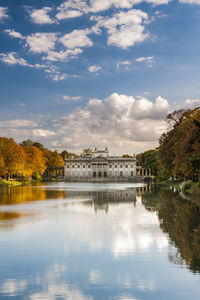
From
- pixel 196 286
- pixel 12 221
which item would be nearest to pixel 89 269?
pixel 196 286

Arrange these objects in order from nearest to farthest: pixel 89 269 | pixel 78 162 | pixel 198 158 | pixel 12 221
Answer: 1. pixel 89 269
2. pixel 12 221
3. pixel 198 158
4. pixel 78 162

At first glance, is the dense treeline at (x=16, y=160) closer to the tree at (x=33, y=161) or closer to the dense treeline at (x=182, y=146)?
the tree at (x=33, y=161)

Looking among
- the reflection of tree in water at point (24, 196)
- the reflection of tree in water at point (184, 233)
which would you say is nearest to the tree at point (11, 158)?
the reflection of tree in water at point (24, 196)

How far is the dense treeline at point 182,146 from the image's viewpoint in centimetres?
3784

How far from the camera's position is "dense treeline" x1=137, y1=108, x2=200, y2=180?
124 ft

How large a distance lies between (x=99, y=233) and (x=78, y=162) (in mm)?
138145

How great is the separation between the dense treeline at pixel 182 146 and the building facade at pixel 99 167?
91.1 meters

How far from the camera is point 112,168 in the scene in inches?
6102

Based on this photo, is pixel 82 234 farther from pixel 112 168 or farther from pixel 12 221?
pixel 112 168

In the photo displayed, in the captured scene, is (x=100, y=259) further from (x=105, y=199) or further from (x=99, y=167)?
(x=99, y=167)

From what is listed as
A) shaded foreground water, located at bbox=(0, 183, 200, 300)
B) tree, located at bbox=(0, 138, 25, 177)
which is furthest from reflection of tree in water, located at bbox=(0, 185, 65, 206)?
tree, located at bbox=(0, 138, 25, 177)

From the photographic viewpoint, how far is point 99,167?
498ft

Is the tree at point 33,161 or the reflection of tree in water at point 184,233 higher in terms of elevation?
the tree at point 33,161

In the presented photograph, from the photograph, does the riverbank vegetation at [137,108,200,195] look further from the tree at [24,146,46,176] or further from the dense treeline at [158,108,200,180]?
the tree at [24,146,46,176]
